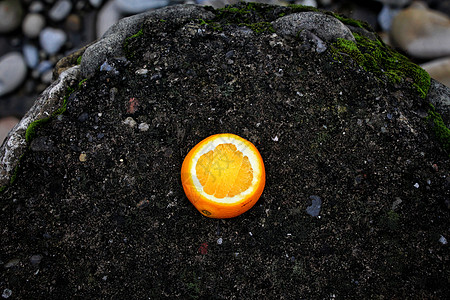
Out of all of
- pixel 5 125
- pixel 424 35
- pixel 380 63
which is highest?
pixel 380 63

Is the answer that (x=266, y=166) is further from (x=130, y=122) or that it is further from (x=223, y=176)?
(x=130, y=122)

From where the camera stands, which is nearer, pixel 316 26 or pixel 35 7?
pixel 316 26

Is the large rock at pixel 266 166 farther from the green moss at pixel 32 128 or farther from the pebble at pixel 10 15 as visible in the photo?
the pebble at pixel 10 15

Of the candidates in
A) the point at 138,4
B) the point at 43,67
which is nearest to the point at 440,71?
the point at 138,4

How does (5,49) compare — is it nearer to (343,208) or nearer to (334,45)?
(334,45)

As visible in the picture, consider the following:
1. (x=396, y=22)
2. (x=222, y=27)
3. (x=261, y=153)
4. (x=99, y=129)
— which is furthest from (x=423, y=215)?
(x=396, y=22)

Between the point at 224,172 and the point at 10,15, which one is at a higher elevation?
the point at 224,172
